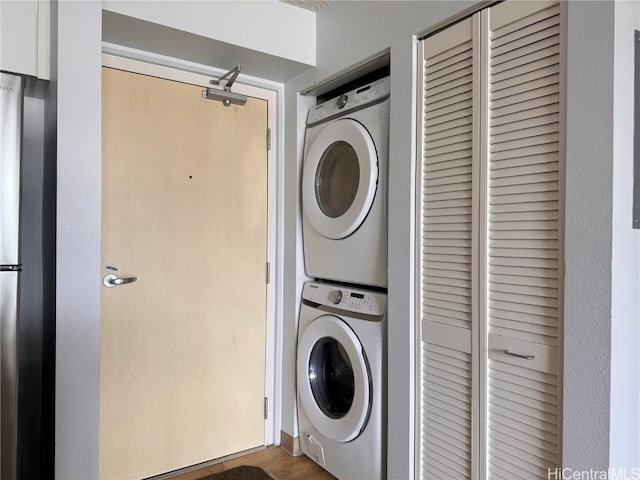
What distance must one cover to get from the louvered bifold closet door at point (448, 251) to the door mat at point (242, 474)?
2.88ft

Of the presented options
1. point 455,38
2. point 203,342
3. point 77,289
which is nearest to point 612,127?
point 455,38

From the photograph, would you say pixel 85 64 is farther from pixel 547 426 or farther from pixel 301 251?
pixel 547 426

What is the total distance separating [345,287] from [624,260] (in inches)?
46.8

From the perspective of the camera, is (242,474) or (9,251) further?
(242,474)

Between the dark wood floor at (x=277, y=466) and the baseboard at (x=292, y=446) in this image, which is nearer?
the dark wood floor at (x=277, y=466)

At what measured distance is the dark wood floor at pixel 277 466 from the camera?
2.14 metres

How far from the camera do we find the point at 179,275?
7.13 ft

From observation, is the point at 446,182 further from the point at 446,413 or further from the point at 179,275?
the point at 179,275

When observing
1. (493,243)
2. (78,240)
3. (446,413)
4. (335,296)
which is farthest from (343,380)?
(78,240)

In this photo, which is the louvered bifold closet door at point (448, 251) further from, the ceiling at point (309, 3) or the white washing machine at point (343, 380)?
the ceiling at point (309, 3)

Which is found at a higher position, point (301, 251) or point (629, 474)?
point (301, 251)

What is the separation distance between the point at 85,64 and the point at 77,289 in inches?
31.1

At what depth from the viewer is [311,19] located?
87.4 inches

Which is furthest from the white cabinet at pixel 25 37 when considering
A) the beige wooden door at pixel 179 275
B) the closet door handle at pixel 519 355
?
the closet door handle at pixel 519 355
